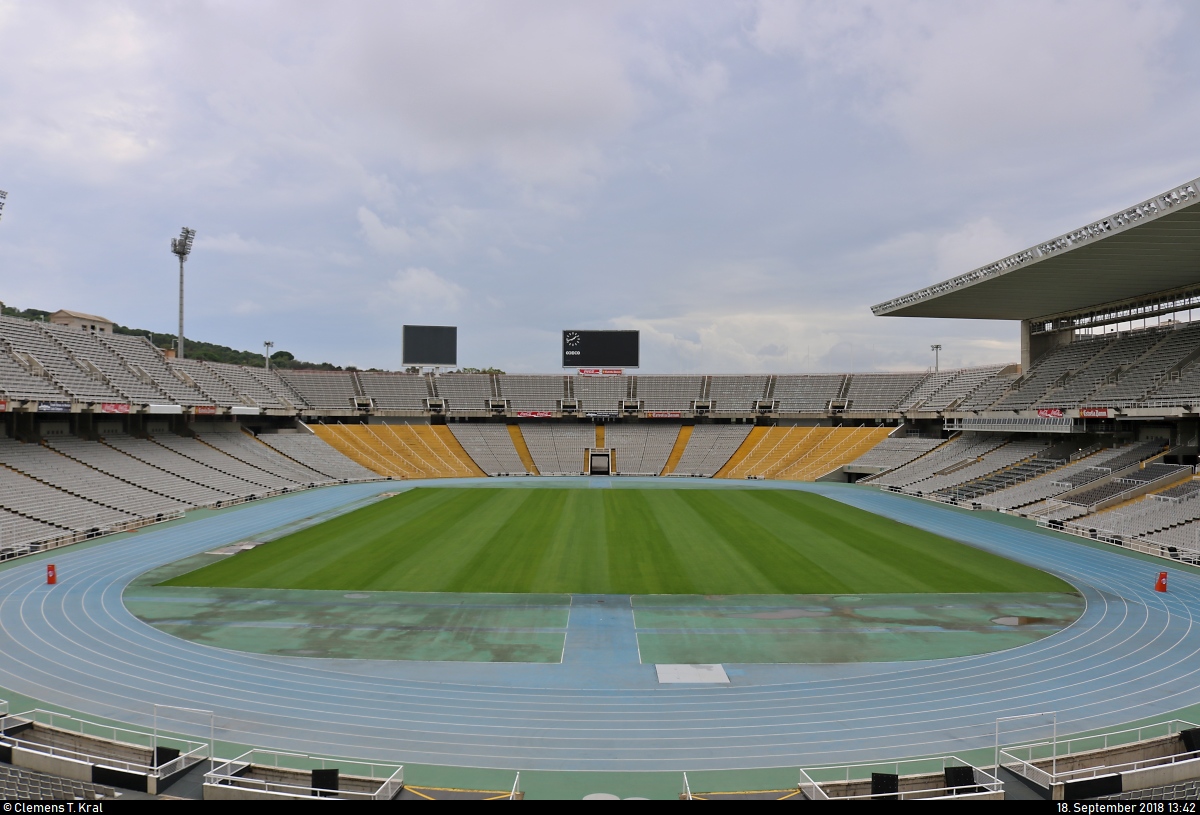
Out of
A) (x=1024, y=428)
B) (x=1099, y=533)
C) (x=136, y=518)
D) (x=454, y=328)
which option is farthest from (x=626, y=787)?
(x=454, y=328)

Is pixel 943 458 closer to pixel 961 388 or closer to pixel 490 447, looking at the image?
pixel 961 388

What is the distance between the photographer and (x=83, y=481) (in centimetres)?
3375

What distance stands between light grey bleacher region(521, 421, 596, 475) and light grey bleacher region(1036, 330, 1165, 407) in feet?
127

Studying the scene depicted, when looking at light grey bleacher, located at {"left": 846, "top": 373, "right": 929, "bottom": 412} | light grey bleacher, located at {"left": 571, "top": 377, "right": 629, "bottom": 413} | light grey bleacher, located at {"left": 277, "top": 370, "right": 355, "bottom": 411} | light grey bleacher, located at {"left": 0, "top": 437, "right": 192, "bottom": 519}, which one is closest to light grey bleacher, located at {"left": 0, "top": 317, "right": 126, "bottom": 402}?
light grey bleacher, located at {"left": 0, "top": 437, "right": 192, "bottom": 519}

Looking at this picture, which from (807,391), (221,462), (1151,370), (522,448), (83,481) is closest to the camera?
(83,481)

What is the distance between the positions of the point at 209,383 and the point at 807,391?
192 feet

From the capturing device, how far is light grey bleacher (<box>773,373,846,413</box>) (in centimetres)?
7031

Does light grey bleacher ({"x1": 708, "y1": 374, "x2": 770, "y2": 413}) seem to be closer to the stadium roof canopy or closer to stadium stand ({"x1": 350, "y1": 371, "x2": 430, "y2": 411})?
the stadium roof canopy

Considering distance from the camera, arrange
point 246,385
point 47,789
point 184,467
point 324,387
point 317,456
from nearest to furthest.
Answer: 1. point 47,789
2. point 184,467
3. point 317,456
4. point 246,385
5. point 324,387

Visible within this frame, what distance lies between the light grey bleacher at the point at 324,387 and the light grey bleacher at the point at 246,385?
593 centimetres

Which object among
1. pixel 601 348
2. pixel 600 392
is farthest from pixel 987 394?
pixel 600 392

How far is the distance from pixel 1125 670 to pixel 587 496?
3230cm

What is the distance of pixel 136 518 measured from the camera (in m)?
31.4

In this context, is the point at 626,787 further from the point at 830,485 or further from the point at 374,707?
the point at 830,485
